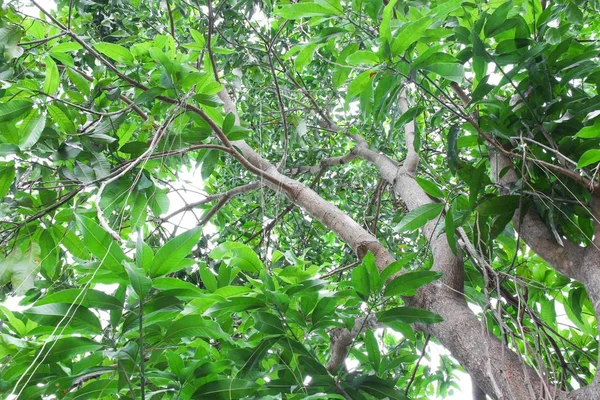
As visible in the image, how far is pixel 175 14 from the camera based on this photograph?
2.59 meters

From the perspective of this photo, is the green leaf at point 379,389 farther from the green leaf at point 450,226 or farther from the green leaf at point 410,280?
the green leaf at point 450,226

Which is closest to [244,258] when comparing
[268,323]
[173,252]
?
[268,323]

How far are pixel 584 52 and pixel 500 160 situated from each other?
33cm

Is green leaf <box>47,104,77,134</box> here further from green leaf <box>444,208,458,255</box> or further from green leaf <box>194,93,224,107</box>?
green leaf <box>444,208,458,255</box>

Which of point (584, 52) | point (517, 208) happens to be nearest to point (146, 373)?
point (517, 208)

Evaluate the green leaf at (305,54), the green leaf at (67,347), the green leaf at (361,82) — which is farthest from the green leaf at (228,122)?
the green leaf at (67,347)

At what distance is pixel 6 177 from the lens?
1.42 meters

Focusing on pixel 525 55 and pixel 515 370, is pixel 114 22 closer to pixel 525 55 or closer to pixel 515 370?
pixel 525 55

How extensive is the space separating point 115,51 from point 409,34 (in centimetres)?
86

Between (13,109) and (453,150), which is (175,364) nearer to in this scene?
(13,109)

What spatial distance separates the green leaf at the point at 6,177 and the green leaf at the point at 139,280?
0.68 m

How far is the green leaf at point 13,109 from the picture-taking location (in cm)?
133

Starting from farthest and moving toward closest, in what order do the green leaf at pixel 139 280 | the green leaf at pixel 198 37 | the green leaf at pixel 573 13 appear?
1. the green leaf at pixel 198 37
2. the green leaf at pixel 573 13
3. the green leaf at pixel 139 280

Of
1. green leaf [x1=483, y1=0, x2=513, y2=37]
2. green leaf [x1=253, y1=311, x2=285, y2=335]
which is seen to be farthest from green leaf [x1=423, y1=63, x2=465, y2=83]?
green leaf [x1=253, y1=311, x2=285, y2=335]
